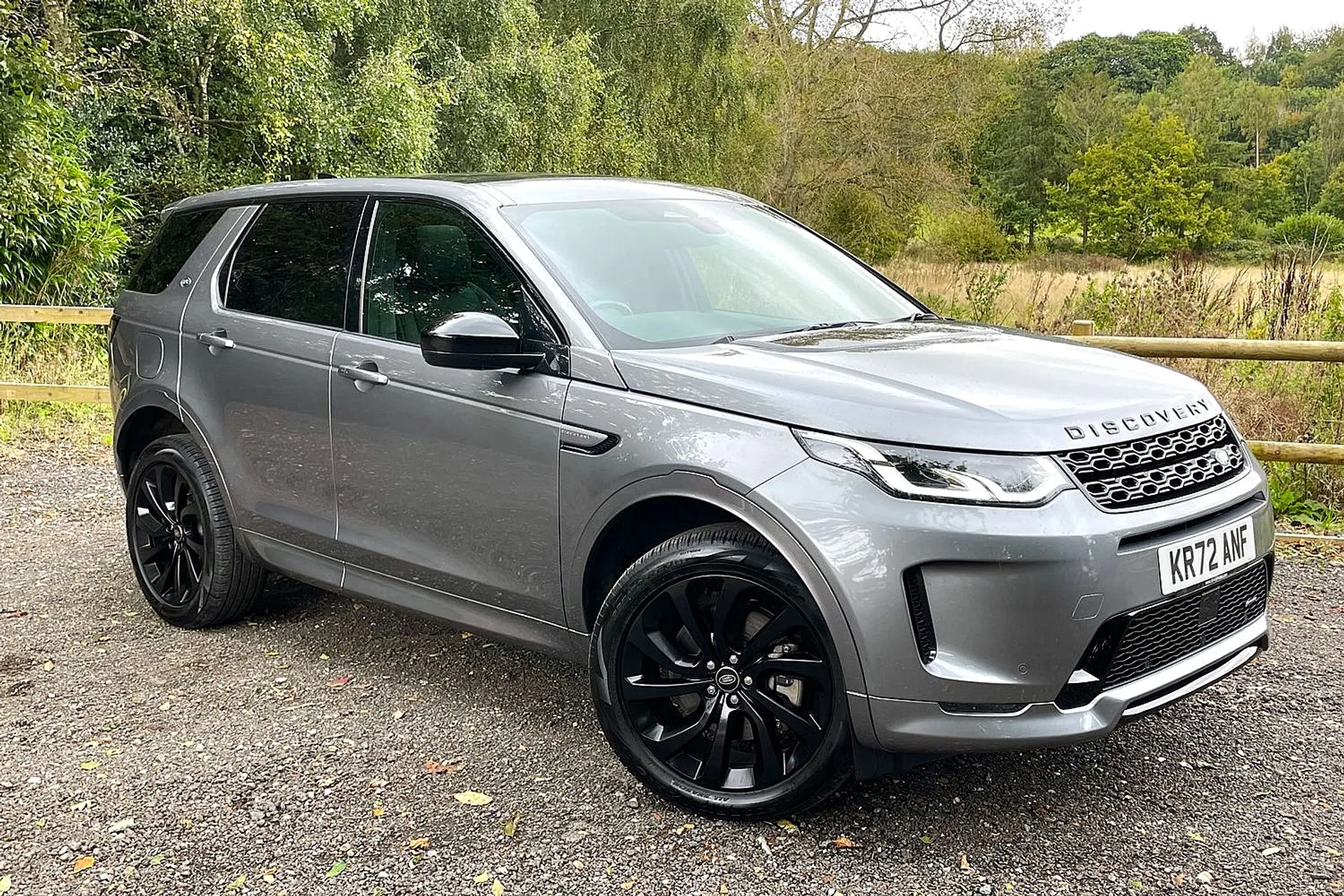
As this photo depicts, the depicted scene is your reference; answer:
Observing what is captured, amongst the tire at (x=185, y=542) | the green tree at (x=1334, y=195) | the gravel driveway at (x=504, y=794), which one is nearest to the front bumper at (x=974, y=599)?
the gravel driveway at (x=504, y=794)

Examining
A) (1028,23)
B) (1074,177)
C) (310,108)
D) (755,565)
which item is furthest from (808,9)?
(755,565)

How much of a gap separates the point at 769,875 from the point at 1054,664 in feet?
2.95

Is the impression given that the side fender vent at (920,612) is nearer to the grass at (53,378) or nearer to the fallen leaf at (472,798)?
the fallen leaf at (472,798)

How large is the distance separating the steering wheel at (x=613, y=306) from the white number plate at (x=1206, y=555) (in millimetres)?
1663

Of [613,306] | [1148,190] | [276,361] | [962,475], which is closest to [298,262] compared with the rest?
[276,361]

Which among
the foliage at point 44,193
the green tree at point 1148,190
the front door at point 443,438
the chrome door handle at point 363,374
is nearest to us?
the front door at point 443,438

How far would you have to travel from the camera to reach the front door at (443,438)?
3.56m

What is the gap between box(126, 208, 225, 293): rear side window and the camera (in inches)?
197

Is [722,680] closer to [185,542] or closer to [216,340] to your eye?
[216,340]

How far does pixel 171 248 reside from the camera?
16.8ft

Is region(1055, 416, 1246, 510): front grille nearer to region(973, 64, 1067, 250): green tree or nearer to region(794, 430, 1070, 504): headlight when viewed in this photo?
region(794, 430, 1070, 504): headlight

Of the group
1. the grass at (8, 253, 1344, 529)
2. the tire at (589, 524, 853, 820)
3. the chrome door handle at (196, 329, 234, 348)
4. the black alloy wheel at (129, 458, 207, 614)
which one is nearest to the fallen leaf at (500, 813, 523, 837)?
the tire at (589, 524, 853, 820)

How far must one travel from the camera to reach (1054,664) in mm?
2818

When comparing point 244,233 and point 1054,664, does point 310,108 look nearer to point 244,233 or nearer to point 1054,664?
point 244,233
